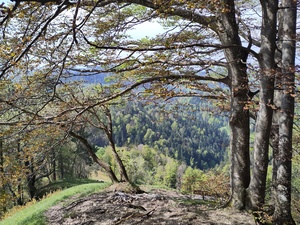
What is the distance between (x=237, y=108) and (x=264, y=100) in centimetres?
60

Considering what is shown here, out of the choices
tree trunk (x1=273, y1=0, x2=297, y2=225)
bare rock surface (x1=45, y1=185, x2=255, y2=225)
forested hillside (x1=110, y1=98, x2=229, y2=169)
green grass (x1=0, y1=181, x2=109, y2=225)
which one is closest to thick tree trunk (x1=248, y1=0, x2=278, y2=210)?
tree trunk (x1=273, y1=0, x2=297, y2=225)

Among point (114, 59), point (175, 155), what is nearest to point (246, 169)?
point (114, 59)

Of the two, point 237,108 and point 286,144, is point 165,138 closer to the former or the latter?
point 237,108

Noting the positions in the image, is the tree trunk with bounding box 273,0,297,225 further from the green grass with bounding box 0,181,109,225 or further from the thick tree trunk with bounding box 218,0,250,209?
the green grass with bounding box 0,181,109,225

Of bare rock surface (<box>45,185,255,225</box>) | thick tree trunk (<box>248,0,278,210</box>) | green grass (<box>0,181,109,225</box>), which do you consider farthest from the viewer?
green grass (<box>0,181,109,225</box>)

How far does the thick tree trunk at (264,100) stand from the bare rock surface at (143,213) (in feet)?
2.10

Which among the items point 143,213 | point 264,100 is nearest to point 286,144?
point 264,100

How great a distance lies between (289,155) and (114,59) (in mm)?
3701

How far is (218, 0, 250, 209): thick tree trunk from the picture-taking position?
18.1 feet

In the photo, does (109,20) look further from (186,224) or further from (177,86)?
(186,224)

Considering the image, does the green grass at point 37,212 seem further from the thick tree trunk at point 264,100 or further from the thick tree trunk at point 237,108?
the thick tree trunk at point 264,100

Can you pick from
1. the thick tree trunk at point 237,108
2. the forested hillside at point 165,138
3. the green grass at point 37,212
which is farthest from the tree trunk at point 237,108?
the forested hillside at point 165,138

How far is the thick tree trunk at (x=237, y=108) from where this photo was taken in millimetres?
5527

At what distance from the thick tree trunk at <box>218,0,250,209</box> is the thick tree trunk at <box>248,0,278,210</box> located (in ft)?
1.09
